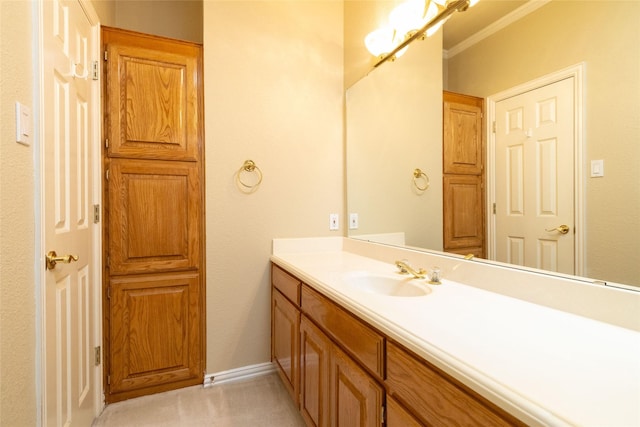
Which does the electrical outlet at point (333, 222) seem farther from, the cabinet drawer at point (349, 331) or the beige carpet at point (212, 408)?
the beige carpet at point (212, 408)

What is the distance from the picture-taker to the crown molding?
1.02 meters

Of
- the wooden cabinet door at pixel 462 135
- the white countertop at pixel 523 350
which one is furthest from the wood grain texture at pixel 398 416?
the wooden cabinet door at pixel 462 135

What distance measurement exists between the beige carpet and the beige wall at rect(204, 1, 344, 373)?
0.59 feet

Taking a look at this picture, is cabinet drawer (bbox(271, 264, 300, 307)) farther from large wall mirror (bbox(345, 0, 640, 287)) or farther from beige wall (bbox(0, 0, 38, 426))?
beige wall (bbox(0, 0, 38, 426))

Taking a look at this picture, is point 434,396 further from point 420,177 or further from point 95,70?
point 95,70

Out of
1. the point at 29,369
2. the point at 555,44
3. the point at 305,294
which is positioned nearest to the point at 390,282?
the point at 305,294

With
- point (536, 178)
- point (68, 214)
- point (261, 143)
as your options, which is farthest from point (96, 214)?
point (536, 178)

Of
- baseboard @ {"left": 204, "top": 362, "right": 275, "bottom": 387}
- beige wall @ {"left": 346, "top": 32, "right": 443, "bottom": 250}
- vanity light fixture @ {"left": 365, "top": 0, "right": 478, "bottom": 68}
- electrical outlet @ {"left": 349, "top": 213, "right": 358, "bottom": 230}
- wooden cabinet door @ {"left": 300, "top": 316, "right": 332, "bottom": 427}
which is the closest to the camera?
wooden cabinet door @ {"left": 300, "top": 316, "right": 332, "bottom": 427}

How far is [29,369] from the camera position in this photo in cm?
95

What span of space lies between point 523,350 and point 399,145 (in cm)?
131

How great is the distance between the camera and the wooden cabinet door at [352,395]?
0.87m

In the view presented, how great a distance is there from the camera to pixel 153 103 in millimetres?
1806

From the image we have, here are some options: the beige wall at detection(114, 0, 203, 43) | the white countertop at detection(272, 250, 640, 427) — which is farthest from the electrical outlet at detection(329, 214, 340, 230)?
the beige wall at detection(114, 0, 203, 43)

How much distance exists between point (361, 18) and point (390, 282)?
5.83ft
